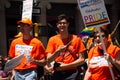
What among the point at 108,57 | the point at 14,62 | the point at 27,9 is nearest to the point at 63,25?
the point at 14,62

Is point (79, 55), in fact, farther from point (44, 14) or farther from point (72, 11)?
point (72, 11)

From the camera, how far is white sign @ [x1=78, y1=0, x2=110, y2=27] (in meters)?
6.28

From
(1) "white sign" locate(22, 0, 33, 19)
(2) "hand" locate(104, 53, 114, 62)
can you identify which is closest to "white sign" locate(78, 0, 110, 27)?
(2) "hand" locate(104, 53, 114, 62)

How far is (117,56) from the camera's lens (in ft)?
20.2

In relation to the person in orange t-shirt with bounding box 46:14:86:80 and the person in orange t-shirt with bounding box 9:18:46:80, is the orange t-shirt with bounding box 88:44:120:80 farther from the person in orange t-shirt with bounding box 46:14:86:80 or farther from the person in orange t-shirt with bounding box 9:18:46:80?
the person in orange t-shirt with bounding box 9:18:46:80

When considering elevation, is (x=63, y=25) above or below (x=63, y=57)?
above

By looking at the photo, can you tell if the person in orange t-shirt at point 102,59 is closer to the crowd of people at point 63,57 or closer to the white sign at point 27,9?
the crowd of people at point 63,57

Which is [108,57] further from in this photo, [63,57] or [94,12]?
[63,57]

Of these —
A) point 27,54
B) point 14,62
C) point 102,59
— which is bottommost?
point 14,62

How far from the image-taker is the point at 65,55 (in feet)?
23.1

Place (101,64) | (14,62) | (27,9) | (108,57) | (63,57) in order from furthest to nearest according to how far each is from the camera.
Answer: (27,9) < (14,62) < (63,57) < (101,64) < (108,57)

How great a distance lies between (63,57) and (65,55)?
1.8 inches

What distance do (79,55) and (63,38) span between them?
377mm

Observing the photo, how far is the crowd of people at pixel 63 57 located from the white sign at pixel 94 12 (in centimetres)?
14
